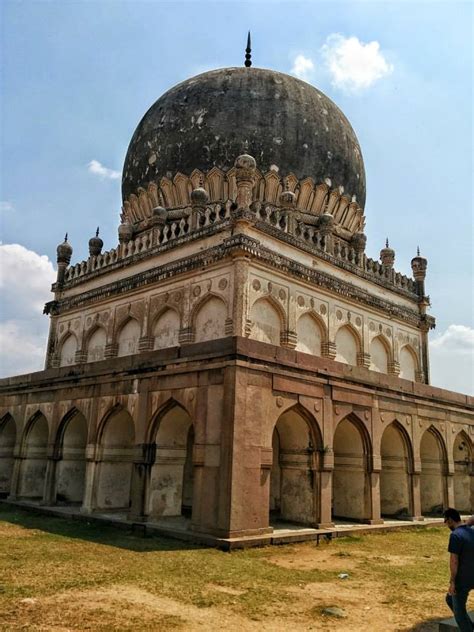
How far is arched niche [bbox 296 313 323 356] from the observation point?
1411cm

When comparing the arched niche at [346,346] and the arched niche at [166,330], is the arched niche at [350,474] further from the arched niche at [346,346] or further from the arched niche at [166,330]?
the arched niche at [166,330]

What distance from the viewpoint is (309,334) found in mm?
14461

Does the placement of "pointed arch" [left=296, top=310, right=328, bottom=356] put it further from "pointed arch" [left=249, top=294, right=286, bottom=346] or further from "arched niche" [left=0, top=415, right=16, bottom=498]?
"arched niche" [left=0, top=415, right=16, bottom=498]

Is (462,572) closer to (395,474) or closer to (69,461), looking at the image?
(395,474)

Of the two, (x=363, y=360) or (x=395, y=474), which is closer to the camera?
(x=395, y=474)

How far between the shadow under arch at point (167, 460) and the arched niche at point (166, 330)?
295 centimetres

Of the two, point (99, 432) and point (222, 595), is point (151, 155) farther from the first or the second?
point (222, 595)

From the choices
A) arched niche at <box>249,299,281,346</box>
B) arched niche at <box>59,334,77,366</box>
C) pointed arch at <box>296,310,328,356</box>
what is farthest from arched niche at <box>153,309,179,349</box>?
arched niche at <box>59,334,77,366</box>

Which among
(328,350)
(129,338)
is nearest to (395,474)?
(328,350)

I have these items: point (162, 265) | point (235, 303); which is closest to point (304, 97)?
point (162, 265)

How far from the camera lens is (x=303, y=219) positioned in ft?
54.4

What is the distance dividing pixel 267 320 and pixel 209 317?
1358 millimetres

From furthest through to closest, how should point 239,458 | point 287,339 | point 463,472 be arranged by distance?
point 463,472
point 287,339
point 239,458

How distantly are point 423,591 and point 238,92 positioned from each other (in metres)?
14.7
